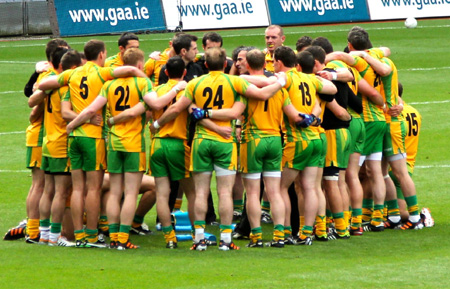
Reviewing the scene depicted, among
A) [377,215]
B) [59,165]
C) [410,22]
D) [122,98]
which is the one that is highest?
[410,22]

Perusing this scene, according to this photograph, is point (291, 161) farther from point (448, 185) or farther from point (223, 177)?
point (448, 185)

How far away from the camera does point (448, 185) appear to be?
12617 millimetres

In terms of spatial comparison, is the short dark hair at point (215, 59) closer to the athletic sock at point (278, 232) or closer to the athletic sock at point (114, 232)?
the athletic sock at point (278, 232)

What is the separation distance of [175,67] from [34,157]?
6.66ft

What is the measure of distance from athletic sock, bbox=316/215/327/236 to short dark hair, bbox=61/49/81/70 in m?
3.15

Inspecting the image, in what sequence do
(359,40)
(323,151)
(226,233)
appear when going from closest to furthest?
(226,233), (323,151), (359,40)

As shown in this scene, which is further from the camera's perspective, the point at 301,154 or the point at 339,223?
the point at 339,223

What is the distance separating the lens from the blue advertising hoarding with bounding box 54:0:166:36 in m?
28.4

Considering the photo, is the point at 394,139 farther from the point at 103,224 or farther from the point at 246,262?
the point at 103,224

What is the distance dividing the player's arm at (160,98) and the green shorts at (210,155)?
1.67ft

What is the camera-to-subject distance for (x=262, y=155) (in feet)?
30.5

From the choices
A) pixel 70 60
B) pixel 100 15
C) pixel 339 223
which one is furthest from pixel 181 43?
pixel 100 15

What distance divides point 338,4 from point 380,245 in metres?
22.7

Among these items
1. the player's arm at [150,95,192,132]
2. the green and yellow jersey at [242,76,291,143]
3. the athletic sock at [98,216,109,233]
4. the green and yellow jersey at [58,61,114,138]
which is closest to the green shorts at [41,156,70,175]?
the green and yellow jersey at [58,61,114,138]
